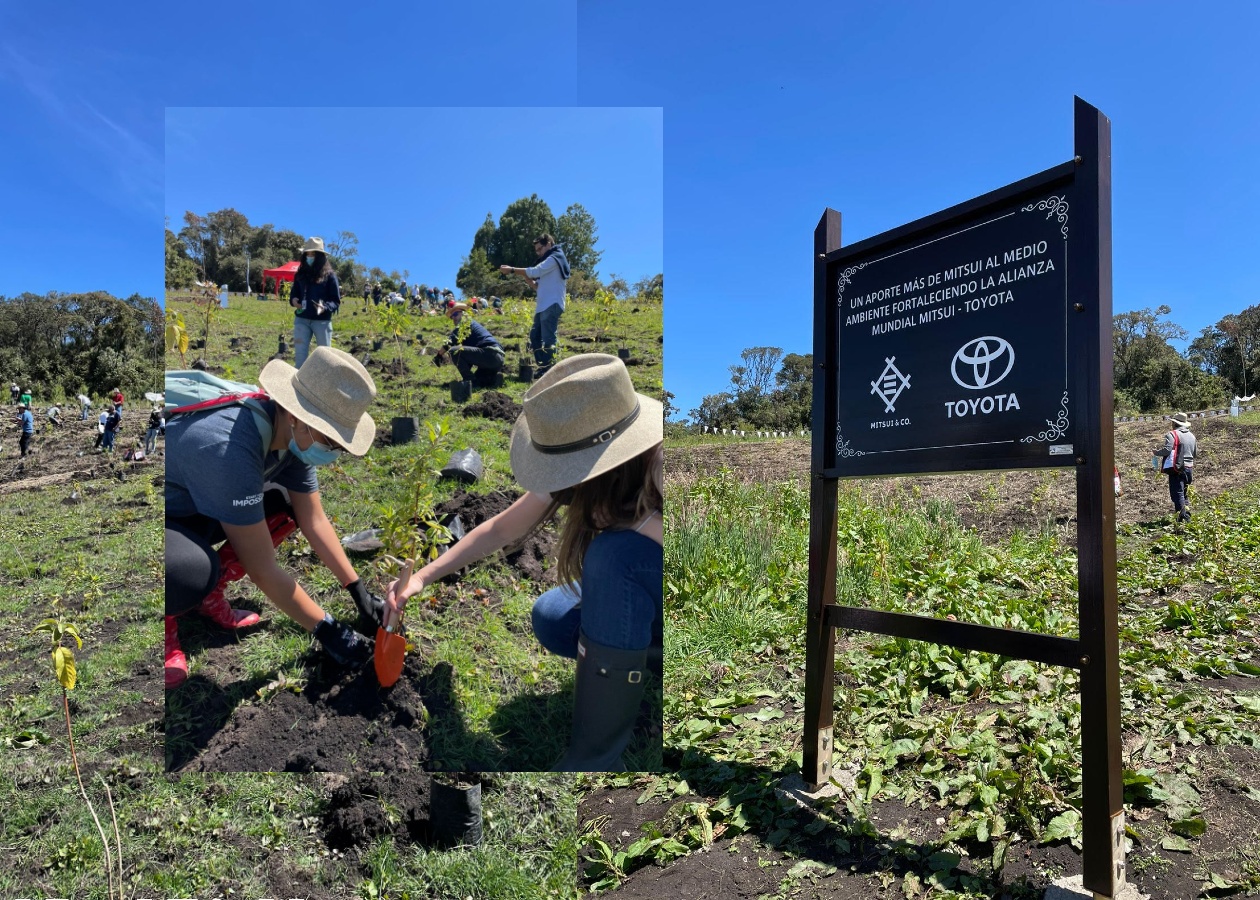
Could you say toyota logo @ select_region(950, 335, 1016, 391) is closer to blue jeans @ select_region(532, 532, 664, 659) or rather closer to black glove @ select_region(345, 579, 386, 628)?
blue jeans @ select_region(532, 532, 664, 659)

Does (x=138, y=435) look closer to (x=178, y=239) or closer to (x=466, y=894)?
(x=178, y=239)

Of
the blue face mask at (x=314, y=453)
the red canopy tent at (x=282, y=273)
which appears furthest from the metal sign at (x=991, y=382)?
the red canopy tent at (x=282, y=273)

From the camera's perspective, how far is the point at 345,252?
2611mm

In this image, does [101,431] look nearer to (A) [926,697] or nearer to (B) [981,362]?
(A) [926,697]

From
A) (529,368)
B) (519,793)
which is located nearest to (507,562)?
(529,368)

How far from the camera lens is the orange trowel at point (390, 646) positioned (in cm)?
260

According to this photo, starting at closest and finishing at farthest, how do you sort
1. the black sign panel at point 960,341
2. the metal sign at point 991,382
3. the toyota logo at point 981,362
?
the metal sign at point 991,382, the black sign panel at point 960,341, the toyota logo at point 981,362

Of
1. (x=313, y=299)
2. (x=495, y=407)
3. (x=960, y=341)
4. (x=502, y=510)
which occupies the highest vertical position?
(x=313, y=299)

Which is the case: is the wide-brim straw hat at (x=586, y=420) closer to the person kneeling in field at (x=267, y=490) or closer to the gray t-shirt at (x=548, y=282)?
the gray t-shirt at (x=548, y=282)

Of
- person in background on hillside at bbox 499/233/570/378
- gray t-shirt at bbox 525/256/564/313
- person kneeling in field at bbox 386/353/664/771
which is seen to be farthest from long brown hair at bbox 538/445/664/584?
gray t-shirt at bbox 525/256/564/313

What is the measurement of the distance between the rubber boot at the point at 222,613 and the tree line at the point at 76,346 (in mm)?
10587

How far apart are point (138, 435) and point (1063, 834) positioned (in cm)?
1130

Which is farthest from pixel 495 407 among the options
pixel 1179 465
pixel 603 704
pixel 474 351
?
pixel 1179 465

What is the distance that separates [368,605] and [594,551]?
0.86 m
